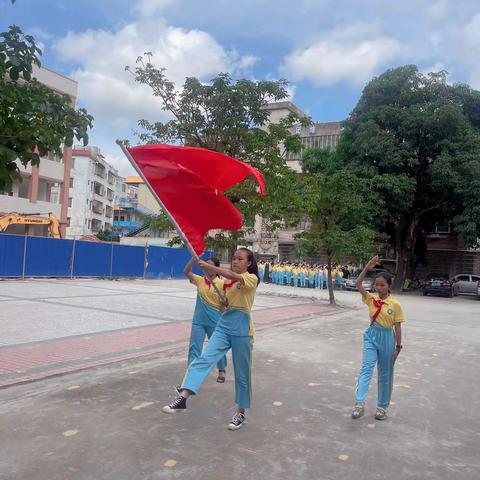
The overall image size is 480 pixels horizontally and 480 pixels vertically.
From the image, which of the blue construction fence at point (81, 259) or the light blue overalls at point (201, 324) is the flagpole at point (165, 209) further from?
the blue construction fence at point (81, 259)

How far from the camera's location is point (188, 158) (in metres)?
5.29

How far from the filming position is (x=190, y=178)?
5.30 meters

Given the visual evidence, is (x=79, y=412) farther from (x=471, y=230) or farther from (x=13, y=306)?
(x=471, y=230)

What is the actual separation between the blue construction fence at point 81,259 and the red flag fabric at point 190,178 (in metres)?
19.1

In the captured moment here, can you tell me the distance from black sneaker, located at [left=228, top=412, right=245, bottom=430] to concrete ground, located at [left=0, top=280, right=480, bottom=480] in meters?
0.06

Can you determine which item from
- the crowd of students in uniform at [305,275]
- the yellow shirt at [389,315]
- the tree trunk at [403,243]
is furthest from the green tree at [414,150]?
the yellow shirt at [389,315]

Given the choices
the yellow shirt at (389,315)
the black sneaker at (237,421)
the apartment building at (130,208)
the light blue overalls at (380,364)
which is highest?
the apartment building at (130,208)

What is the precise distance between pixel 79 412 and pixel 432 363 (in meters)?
5.68

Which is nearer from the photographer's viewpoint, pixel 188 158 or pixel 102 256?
pixel 188 158

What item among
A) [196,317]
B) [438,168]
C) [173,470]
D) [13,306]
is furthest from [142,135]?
[438,168]

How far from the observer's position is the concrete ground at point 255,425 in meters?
3.83

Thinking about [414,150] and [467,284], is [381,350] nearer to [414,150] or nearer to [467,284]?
[414,150]

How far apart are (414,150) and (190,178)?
26424 mm

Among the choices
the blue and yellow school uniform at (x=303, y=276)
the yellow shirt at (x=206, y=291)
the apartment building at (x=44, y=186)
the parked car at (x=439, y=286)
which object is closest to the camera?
the yellow shirt at (x=206, y=291)
